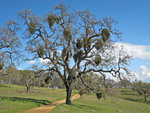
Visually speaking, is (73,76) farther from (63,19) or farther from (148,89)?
(148,89)

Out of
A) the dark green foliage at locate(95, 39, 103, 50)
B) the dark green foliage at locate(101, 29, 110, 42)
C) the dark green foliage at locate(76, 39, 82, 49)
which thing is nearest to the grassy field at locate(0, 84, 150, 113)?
the dark green foliage at locate(95, 39, 103, 50)

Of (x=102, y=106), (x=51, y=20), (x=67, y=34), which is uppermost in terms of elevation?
(x=51, y=20)

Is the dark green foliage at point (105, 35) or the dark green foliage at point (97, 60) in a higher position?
the dark green foliage at point (105, 35)

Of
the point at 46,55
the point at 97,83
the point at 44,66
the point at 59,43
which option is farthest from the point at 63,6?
the point at 97,83

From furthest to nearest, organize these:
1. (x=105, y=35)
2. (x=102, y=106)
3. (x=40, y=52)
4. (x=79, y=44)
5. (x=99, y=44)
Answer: (x=102, y=106) < (x=79, y=44) < (x=99, y=44) < (x=105, y=35) < (x=40, y=52)

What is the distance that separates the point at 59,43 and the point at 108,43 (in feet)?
14.1

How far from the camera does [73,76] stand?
46.4ft

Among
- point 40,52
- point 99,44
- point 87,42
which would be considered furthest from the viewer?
point 87,42

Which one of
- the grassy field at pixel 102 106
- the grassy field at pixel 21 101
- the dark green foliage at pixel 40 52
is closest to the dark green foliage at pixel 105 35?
the grassy field at pixel 102 106

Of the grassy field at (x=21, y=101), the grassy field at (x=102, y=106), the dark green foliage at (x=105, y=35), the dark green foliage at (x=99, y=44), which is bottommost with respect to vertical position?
the grassy field at (x=102, y=106)

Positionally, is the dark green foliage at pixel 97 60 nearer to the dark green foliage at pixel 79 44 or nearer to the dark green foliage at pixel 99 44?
the dark green foliage at pixel 99 44

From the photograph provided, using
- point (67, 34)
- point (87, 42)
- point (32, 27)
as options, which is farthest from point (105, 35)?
point (32, 27)

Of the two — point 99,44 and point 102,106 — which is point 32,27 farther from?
point 102,106

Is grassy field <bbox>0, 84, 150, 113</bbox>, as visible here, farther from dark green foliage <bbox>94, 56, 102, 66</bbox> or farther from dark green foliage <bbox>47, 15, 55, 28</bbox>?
dark green foliage <bbox>47, 15, 55, 28</bbox>
